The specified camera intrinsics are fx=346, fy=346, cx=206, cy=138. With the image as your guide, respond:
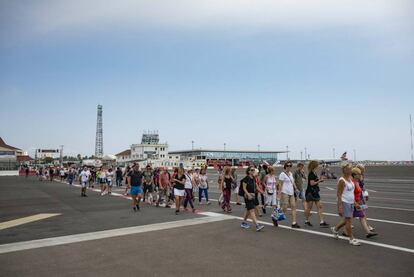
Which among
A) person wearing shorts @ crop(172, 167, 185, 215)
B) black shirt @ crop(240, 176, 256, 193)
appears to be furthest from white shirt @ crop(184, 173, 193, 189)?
black shirt @ crop(240, 176, 256, 193)

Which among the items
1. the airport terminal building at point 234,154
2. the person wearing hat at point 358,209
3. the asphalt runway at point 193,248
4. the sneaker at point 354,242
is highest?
the airport terminal building at point 234,154

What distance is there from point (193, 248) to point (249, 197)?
2349 mm

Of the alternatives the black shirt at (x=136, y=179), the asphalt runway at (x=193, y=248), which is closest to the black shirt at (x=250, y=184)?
the asphalt runway at (x=193, y=248)

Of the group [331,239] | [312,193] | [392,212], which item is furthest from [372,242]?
[392,212]

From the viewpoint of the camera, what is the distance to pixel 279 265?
579 cm

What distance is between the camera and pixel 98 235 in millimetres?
8328

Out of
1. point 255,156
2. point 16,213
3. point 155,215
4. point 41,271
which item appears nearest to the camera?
point 41,271

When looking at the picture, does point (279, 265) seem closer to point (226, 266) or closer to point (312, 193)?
point (226, 266)

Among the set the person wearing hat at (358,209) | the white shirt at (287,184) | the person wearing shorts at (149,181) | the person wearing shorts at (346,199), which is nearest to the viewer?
the person wearing shorts at (346,199)

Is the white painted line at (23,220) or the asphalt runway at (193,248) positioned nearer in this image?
the asphalt runway at (193,248)

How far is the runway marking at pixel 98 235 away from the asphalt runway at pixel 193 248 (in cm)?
2

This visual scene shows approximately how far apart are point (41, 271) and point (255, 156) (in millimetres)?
162489

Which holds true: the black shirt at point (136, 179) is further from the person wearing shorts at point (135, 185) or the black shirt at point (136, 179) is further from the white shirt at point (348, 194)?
the white shirt at point (348, 194)

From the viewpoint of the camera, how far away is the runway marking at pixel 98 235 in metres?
7.32
